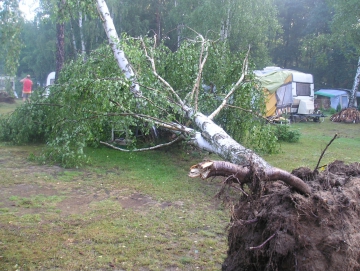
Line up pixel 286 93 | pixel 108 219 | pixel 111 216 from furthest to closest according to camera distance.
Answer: pixel 286 93 → pixel 111 216 → pixel 108 219

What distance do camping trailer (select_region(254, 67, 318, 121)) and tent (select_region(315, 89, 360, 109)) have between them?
269 inches

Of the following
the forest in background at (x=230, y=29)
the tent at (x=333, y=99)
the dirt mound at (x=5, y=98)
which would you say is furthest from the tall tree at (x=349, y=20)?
the dirt mound at (x=5, y=98)

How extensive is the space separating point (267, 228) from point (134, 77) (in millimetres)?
4887

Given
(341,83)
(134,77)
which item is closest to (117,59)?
(134,77)

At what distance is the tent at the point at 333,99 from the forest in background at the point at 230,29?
2.18m

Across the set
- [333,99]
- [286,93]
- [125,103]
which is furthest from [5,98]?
[333,99]

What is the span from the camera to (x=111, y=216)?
4590 millimetres

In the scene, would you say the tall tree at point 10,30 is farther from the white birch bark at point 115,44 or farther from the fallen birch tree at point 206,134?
the fallen birch tree at point 206,134

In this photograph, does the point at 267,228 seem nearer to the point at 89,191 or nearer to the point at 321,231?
the point at 321,231

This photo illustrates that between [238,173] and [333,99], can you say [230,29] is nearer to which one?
[333,99]

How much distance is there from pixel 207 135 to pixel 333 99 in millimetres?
20578

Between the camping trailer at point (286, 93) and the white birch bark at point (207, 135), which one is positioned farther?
the camping trailer at point (286, 93)

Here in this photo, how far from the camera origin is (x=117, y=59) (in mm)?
7926

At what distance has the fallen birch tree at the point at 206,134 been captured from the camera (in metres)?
2.62
